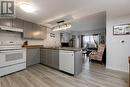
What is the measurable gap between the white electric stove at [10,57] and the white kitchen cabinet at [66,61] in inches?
62.2

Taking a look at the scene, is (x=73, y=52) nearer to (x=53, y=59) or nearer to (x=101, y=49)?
(x=53, y=59)

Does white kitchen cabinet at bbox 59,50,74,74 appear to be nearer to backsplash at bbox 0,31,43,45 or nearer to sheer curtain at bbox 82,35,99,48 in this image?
backsplash at bbox 0,31,43,45

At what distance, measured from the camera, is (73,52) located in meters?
2.65

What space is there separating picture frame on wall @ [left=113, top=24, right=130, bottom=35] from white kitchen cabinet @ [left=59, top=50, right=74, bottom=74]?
6.46ft

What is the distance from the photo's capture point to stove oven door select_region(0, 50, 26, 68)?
2.68 m

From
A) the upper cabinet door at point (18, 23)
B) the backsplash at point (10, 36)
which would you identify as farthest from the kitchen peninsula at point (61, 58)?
the upper cabinet door at point (18, 23)

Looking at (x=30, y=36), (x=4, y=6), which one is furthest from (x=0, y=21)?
(x=30, y=36)

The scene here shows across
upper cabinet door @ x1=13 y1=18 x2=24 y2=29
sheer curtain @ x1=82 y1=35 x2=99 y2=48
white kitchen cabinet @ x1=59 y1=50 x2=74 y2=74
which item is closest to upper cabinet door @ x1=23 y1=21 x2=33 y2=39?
upper cabinet door @ x1=13 y1=18 x2=24 y2=29

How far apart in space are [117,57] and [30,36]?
398 cm

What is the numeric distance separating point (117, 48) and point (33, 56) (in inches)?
147

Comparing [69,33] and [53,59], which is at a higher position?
[69,33]

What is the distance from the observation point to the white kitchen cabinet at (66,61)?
8.86 ft

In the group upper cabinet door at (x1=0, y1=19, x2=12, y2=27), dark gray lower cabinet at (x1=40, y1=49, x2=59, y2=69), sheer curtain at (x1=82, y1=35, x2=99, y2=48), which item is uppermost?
upper cabinet door at (x1=0, y1=19, x2=12, y2=27)

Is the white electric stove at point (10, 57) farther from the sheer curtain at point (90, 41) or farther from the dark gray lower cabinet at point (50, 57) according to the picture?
the sheer curtain at point (90, 41)
